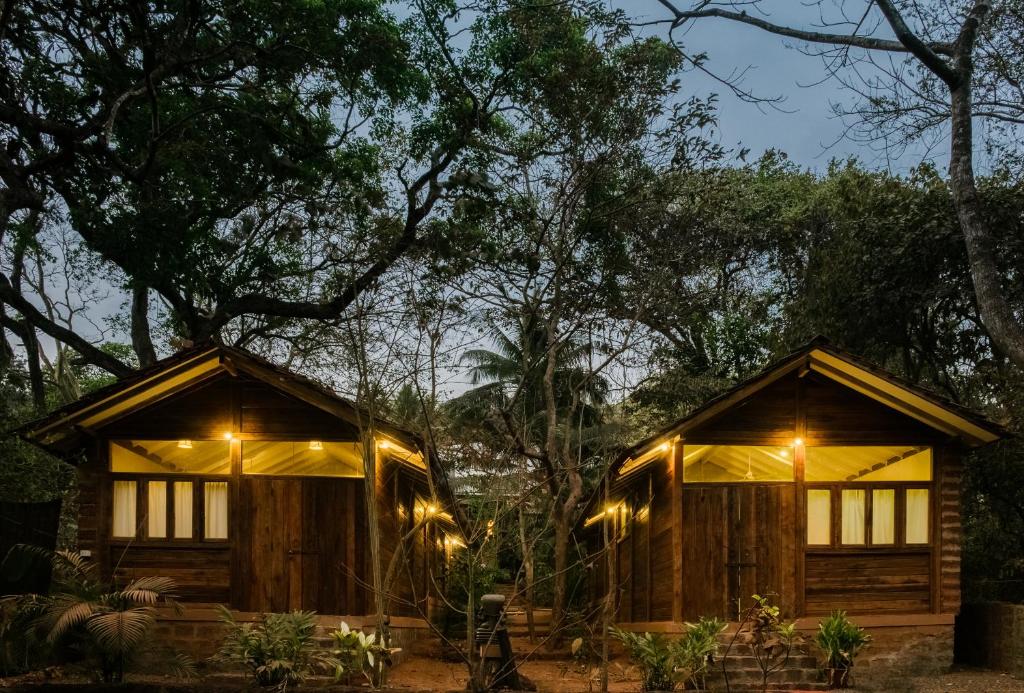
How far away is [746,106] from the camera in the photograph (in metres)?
7.23

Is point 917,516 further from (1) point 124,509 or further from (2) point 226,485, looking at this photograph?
(1) point 124,509

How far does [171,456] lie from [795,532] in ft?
29.3

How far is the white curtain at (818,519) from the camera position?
12.7 m

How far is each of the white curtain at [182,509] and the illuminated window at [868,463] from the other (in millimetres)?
8731

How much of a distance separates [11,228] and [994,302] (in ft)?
58.7

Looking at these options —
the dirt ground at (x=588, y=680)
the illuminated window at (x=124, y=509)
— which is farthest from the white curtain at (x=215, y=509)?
the dirt ground at (x=588, y=680)

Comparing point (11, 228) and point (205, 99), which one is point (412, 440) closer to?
point (205, 99)

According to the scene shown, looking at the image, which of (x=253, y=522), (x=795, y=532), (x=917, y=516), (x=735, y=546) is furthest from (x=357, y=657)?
(x=917, y=516)

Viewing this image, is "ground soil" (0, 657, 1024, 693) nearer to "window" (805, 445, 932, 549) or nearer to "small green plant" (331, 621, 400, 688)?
"small green plant" (331, 621, 400, 688)

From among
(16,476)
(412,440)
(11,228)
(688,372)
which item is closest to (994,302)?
(412,440)

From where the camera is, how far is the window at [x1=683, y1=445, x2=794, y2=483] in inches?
508

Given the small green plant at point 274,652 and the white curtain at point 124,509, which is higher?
the white curtain at point 124,509

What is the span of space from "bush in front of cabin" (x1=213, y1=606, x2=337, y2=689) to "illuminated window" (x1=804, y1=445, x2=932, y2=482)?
7252mm

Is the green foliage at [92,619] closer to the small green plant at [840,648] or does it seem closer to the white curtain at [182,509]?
the white curtain at [182,509]
